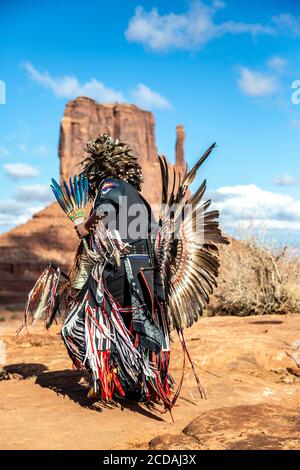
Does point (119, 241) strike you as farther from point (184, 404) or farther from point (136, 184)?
point (184, 404)

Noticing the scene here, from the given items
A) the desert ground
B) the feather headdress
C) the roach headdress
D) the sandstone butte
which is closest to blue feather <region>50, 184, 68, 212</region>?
the feather headdress

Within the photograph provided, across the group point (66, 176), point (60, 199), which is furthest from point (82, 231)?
point (66, 176)

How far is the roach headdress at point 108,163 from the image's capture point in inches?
198

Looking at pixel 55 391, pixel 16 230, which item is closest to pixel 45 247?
pixel 16 230

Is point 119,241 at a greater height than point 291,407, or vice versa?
point 119,241

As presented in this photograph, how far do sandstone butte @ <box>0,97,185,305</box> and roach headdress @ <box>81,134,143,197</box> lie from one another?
136 ft

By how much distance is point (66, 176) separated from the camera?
52031 millimetres

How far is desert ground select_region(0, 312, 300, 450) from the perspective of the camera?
368cm

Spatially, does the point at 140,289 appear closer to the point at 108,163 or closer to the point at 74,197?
the point at 74,197

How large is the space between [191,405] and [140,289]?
1.18 m

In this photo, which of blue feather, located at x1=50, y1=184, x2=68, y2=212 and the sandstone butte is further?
the sandstone butte

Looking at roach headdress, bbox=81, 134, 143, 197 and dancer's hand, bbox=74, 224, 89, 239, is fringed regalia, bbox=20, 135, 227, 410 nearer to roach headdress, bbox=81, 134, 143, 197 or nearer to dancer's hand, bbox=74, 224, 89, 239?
dancer's hand, bbox=74, 224, 89, 239

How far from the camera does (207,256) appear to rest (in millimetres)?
4688
